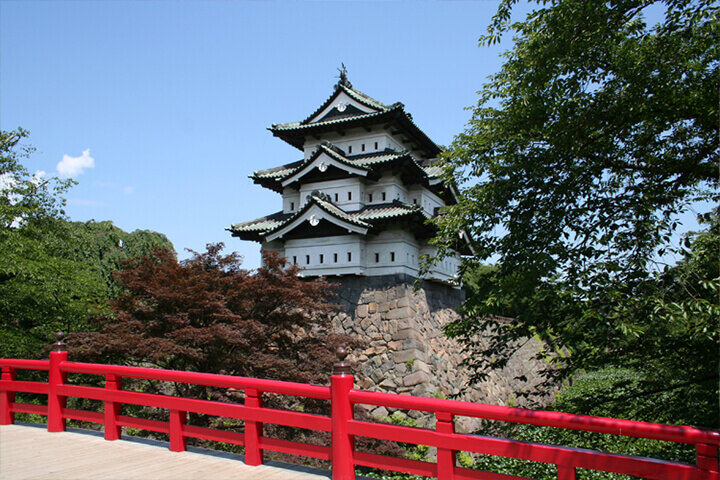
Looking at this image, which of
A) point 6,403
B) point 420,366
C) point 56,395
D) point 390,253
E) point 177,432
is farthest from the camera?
point 390,253

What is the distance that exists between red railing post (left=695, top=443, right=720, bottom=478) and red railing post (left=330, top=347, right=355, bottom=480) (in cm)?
257

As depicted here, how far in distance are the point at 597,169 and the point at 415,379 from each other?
10288 mm

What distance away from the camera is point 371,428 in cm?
439

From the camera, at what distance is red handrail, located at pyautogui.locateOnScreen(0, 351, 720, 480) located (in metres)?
3.38

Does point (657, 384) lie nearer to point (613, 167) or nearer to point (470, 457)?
point (613, 167)

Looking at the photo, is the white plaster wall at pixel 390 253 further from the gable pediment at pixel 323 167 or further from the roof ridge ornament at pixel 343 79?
the roof ridge ornament at pixel 343 79

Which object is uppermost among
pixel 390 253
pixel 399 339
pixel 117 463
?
pixel 390 253

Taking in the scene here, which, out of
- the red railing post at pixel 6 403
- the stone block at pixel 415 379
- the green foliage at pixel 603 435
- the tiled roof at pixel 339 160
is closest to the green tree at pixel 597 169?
the green foliage at pixel 603 435

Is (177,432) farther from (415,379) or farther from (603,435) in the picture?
(415,379)

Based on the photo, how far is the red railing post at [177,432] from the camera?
5465 mm

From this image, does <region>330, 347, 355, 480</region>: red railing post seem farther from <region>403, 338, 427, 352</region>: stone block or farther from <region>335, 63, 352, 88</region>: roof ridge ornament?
<region>335, 63, 352, 88</region>: roof ridge ornament

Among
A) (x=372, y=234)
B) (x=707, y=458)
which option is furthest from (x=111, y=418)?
(x=372, y=234)

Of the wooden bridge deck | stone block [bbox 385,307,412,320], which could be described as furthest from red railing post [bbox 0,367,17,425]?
stone block [bbox 385,307,412,320]

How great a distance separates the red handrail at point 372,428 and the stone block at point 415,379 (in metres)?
10.5
